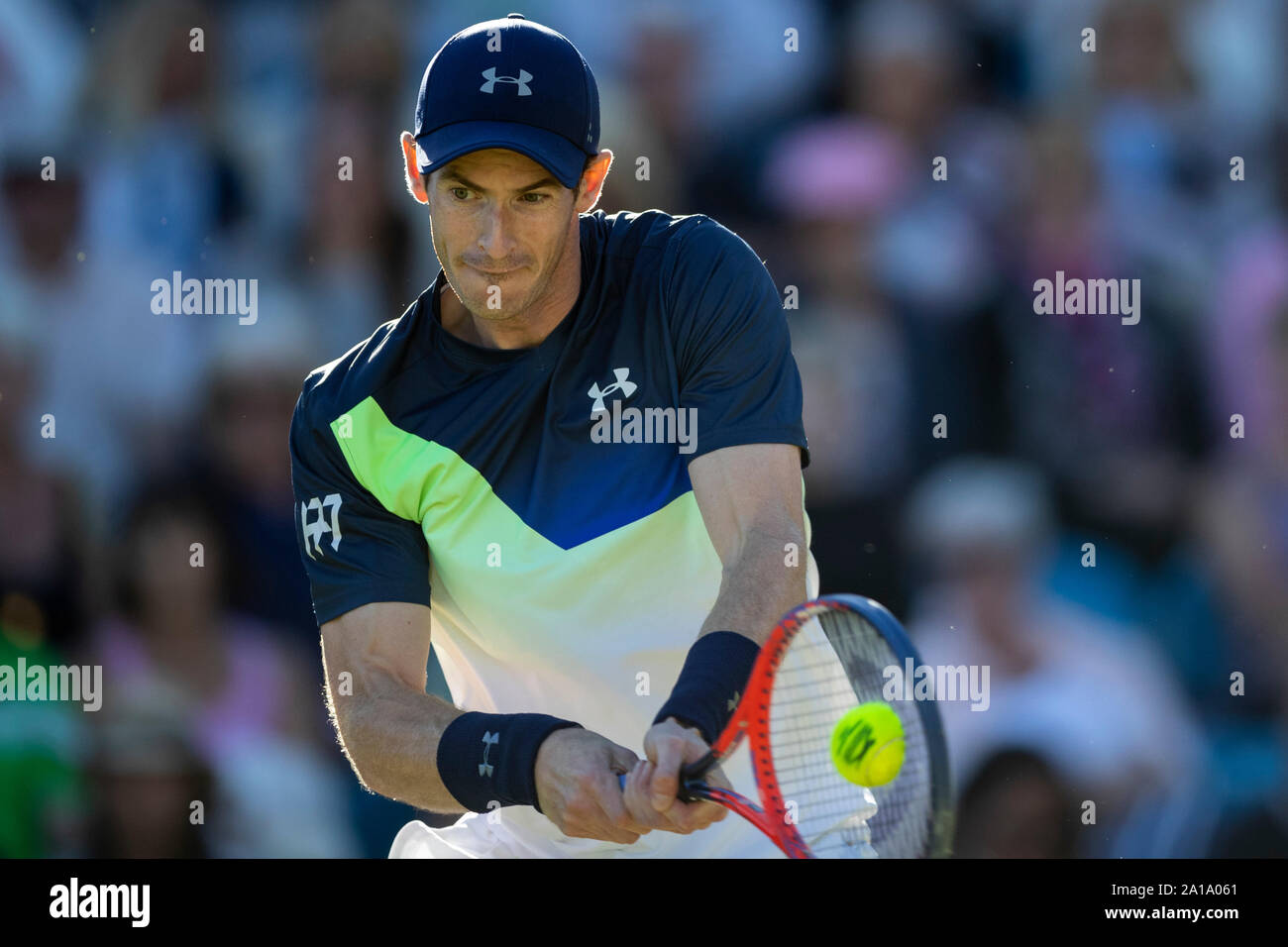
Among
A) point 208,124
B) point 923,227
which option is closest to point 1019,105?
point 923,227

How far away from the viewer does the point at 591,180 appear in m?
3.43

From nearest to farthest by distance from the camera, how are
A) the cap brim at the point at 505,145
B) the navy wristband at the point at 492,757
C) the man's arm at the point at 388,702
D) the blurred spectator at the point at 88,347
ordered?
the navy wristband at the point at 492,757 < the cap brim at the point at 505,145 < the man's arm at the point at 388,702 < the blurred spectator at the point at 88,347

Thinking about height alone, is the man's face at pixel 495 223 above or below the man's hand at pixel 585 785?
above

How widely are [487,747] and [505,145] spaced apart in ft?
3.53

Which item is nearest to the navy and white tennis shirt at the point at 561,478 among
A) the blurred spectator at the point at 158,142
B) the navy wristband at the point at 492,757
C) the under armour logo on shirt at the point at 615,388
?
the under armour logo on shirt at the point at 615,388

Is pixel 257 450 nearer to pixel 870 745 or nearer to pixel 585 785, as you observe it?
pixel 585 785

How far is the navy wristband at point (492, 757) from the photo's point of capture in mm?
3059

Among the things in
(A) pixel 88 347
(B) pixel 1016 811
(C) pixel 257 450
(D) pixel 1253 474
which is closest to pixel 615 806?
(B) pixel 1016 811

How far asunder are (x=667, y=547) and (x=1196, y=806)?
2.14 m

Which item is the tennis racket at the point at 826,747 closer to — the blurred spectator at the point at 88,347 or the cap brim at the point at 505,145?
the cap brim at the point at 505,145

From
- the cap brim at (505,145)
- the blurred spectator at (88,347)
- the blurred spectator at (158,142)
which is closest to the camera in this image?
the cap brim at (505,145)

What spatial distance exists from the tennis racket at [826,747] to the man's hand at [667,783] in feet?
0.07

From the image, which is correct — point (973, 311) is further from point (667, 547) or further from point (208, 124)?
point (208, 124)

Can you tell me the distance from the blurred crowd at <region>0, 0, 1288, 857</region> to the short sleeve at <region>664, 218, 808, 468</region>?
5.60ft
